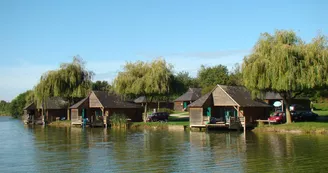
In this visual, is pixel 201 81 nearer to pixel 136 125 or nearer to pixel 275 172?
pixel 136 125

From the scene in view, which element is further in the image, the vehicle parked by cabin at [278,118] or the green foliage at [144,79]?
the green foliage at [144,79]

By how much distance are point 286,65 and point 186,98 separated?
39291 millimetres

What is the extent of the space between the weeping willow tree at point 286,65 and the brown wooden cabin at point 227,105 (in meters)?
3.93

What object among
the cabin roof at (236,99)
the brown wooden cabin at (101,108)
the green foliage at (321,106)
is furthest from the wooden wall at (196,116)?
the green foliage at (321,106)

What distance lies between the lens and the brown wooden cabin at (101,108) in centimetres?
5397

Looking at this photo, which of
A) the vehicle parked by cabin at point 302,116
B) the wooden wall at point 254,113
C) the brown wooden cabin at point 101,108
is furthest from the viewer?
the brown wooden cabin at point 101,108

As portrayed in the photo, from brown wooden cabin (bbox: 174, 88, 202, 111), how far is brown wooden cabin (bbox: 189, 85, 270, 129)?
1089 inches

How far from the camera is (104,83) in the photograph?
5022 inches

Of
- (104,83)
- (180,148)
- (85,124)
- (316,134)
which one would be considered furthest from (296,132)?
(104,83)

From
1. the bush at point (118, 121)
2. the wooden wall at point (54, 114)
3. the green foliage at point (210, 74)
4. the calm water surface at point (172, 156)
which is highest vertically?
the green foliage at point (210, 74)

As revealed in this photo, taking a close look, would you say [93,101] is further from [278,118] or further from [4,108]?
[4,108]

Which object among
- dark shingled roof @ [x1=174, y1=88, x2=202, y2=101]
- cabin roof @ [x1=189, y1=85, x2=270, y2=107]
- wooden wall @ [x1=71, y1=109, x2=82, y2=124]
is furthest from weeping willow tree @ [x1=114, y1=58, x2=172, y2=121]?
dark shingled roof @ [x1=174, y1=88, x2=202, y2=101]

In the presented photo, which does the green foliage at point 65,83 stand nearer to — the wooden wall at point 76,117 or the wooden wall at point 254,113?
the wooden wall at point 76,117

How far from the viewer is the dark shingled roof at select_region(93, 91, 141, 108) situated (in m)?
54.5
